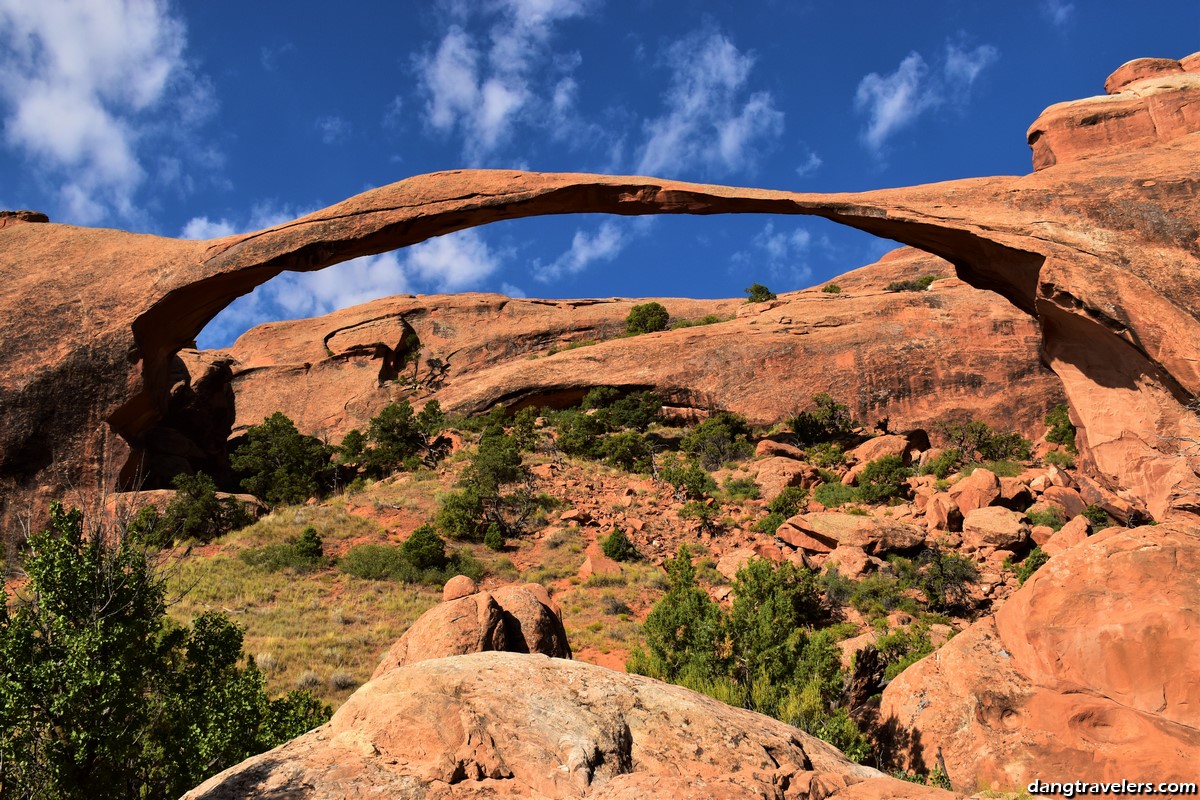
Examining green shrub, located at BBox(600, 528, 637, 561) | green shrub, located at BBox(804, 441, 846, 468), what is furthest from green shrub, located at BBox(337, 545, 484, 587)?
green shrub, located at BBox(804, 441, 846, 468)

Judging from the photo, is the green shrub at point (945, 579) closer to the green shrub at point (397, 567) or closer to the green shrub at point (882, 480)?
the green shrub at point (882, 480)

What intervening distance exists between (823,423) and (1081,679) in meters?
22.9

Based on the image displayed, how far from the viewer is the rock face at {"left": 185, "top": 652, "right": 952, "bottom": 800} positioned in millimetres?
4723

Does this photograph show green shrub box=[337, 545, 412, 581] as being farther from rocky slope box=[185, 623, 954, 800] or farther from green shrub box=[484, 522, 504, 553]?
rocky slope box=[185, 623, 954, 800]

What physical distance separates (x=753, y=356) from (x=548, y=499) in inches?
499

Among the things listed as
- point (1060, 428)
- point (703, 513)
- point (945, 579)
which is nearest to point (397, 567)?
A: point (703, 513)

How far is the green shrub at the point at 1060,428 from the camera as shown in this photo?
25.8 m

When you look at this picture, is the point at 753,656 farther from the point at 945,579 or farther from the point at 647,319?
the point at 647,319

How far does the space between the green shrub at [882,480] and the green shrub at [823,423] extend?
538 centimetres

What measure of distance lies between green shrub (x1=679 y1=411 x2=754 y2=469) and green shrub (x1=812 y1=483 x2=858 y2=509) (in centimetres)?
407

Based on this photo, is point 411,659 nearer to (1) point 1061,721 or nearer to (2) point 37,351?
(1) point 1061,721

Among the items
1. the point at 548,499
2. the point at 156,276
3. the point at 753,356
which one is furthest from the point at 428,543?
the point at 753,356

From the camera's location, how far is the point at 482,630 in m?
9.20

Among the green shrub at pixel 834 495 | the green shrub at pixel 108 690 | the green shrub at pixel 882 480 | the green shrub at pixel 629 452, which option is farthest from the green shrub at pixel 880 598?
the green shrub at pixel 629 452
